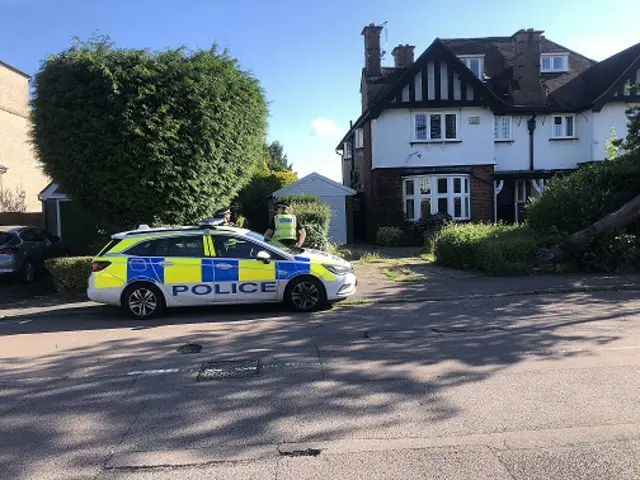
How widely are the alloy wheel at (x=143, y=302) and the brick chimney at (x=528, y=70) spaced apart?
2113cm

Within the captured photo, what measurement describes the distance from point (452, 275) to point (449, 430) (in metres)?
9.24

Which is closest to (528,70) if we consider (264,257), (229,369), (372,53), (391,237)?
(372,53)

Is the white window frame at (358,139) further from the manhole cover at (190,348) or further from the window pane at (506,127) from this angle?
the manhole cover at (190,348)

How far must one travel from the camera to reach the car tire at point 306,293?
365 inches

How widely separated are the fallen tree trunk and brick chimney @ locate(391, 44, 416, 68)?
1761cm

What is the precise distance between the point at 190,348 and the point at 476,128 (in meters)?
19.8

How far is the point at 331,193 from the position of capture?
2416 centimetres

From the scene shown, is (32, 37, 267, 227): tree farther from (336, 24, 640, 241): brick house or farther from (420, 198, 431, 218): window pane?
(420, 198, 431, 218): window pane

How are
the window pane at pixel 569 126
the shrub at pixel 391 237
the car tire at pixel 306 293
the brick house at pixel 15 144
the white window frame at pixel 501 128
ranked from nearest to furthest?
the car tire at pixel 306 293, the shrub at pixel 391 237, the white window frame at pixel 501 128, the window pane at pixel 569 126, the brick house at pixel 15 144

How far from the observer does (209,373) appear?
19.1 ft

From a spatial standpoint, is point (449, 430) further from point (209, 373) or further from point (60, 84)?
point (60, 84)

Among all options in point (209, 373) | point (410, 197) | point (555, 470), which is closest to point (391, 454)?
point (555, 470)

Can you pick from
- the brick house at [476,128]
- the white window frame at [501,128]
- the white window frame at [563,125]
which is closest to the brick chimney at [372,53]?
the brick house at [476,128]

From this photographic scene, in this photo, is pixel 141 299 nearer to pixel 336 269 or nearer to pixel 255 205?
pixel 336 269
